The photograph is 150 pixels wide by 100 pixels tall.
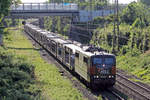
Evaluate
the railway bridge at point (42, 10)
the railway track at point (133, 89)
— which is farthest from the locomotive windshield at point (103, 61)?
the railway bridge at point (42, 10)

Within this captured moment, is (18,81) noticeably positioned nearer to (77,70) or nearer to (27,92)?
(27,92)

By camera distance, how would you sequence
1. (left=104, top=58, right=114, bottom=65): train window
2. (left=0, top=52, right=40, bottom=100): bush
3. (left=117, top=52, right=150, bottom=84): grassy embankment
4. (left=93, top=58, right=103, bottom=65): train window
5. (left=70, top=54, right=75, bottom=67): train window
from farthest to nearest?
(left=117, top=52, right=150, bottom=84): grassy embankment → (left=70, top=54, right=75, bottom=67): train window → (left=104, top=58, right=114, bottom=65): train window → (left=93, top=58, right=103, bottom=65): train window → (left=0, top=52, right=40, bottom=100): bush

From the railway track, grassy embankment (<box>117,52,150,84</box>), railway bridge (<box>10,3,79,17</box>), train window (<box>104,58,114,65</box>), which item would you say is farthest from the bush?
railway bridge (<box>10,3,79,17</box>)

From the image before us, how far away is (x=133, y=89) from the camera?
20172 millimetres

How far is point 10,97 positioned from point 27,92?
2017 millimetres

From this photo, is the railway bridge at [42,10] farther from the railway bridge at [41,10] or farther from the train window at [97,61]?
the train window at [97,61]

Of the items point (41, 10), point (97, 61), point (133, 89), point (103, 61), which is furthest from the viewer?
point (41, 10)

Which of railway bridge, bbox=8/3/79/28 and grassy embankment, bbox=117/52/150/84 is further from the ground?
railway bridge, bbox=8/3/79/28

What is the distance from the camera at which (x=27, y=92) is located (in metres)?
18.3

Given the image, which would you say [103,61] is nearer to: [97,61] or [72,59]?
[97,61]

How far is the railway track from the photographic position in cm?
1856

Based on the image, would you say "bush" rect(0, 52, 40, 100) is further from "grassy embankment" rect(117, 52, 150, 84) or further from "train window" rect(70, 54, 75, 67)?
"grassy embankment" rect(117, 52, 150, 84)

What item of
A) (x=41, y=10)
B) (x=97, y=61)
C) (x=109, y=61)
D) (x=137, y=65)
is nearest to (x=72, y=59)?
(x=97, y=61)

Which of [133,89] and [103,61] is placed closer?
[103,61]
